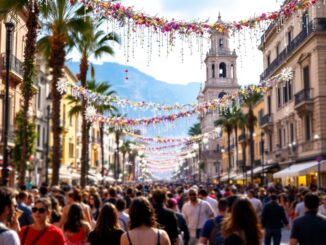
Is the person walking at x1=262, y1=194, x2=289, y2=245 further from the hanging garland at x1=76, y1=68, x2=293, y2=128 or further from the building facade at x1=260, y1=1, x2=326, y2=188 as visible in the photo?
the building facade at x1=260, y1=1, x2=326, y2=188

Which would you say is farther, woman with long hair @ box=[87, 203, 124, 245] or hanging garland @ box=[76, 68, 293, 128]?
hanging garland @ box=[76, 68, 293, 128]

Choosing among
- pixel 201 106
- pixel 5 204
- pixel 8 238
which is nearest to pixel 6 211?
pixel 5 204

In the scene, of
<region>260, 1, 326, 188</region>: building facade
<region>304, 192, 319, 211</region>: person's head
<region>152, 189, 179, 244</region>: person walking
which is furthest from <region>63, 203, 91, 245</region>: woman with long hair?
<region>260, 1, 326, 188</region>: building facade

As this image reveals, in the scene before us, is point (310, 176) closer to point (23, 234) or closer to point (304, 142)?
point (304, 142)

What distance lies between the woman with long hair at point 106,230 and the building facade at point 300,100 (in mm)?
25637

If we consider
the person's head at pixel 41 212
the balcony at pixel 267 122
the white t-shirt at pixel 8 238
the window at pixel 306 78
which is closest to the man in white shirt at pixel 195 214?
the person's head at pixel 41 212

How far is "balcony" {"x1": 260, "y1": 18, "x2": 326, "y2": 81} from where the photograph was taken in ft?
127

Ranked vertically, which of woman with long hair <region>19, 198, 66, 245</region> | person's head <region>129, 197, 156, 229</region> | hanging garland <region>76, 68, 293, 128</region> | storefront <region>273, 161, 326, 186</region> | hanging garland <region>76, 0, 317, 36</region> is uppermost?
hanging garland <region>76, 0, 317, 36</region>

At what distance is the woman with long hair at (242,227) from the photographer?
202 inches

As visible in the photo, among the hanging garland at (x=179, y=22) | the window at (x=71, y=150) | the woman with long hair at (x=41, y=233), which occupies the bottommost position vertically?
the woman with long hair at (x=41, y=233)

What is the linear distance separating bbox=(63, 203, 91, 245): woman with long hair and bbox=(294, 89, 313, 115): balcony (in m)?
34.7

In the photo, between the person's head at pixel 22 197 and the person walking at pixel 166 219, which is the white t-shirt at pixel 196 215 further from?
the person's head at pixel 22 197

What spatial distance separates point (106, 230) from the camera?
7.45 metres

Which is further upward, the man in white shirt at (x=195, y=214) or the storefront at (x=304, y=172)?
the storefront at (x=304, y=172)
